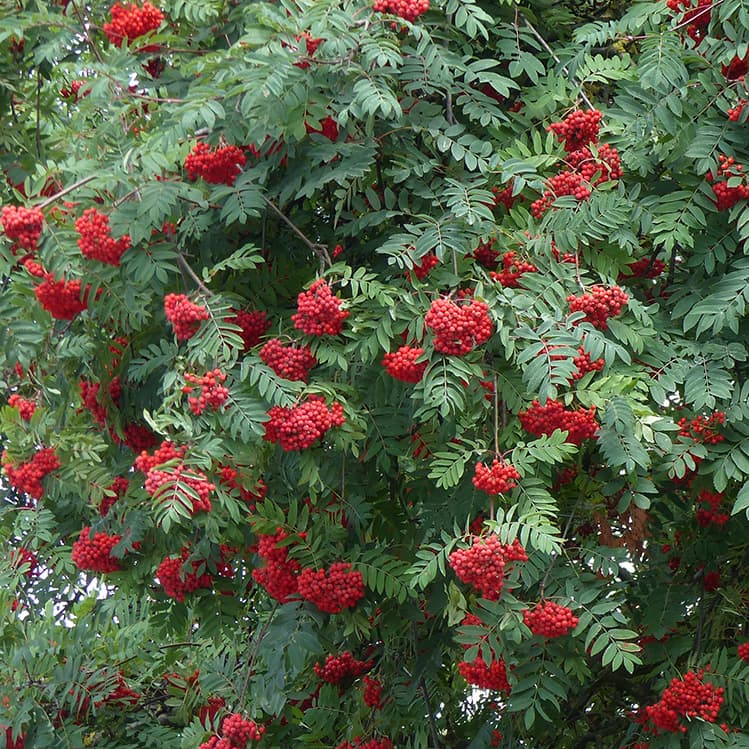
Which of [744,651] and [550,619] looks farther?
[744,651]

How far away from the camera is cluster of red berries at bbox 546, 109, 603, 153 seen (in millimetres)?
3432

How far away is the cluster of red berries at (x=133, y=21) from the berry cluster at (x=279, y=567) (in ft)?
4.75

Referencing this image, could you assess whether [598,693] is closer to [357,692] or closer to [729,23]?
[357,692]

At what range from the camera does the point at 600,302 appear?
319 cm

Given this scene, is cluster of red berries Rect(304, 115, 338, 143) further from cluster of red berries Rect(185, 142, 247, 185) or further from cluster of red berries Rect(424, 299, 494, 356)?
cluster of red berries Rect(424, 299, 494, 356)

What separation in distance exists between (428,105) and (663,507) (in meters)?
1.35

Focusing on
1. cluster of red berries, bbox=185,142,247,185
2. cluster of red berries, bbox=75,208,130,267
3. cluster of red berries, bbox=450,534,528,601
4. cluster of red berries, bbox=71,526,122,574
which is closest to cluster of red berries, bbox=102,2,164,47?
cluster of red berries, bbox=185,142,247,185

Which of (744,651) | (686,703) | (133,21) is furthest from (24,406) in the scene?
(744,651)

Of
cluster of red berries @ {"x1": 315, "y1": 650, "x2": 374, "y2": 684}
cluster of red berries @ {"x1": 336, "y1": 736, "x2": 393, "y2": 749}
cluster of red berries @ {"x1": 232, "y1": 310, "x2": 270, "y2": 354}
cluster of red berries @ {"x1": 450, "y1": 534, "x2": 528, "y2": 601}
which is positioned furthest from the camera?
cluster of red berries @ {"x1": 315, "y1": 650, "x2": 374, "y2": 684}

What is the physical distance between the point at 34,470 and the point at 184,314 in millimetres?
862

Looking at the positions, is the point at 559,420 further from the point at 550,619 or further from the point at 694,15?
the point at 694,15

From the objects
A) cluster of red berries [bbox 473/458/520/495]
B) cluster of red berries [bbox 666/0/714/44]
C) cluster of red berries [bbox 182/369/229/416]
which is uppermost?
cluster of red berries [bbox 666/0/714/44]

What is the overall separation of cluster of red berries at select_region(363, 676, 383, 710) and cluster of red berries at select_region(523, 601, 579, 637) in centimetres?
98

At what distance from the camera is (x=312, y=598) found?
331 centimetres
